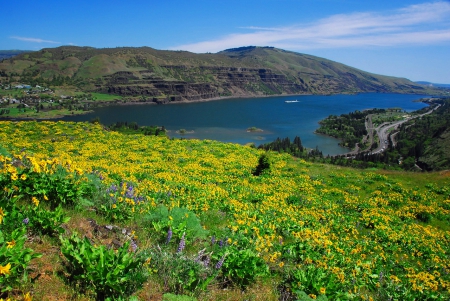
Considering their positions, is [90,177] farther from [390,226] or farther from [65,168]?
[390,226]

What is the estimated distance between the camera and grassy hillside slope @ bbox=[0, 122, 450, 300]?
4.70 m

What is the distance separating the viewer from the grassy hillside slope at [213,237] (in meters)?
4.70

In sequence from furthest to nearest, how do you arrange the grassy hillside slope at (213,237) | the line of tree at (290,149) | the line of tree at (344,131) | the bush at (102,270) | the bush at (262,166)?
1. the line of tree at (344,131)
2. the line of tree at (290,149)
3. the bush at (262,166)
4. the grassy hillside slope at (213,237)
5. the bush at (102,270)

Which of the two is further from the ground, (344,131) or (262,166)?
(262,166)

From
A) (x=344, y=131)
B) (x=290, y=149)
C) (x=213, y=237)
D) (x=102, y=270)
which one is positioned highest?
(x=102, y=270)

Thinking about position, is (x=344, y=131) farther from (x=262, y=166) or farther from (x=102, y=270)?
(x=102, y=270)

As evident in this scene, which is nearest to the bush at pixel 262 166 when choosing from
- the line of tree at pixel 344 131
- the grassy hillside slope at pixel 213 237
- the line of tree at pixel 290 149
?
the grassy hillside slope at pixel 213 237

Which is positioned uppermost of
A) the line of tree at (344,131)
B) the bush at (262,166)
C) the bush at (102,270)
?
the bush at (102,270)

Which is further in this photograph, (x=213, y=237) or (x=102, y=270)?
(x=213, y=237)

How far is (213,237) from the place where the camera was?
715 cm

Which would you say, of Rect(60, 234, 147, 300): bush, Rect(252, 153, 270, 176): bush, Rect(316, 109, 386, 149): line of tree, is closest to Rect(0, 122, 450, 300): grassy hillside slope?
Rect(60, 234, 147, 300): bush

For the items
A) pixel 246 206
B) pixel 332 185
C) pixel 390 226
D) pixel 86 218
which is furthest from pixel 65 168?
pixel 332 185

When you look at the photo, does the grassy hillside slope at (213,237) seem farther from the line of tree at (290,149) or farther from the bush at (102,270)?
the line of tree at (290,149)

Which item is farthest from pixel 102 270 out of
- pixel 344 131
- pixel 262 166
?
pixel 344 131
